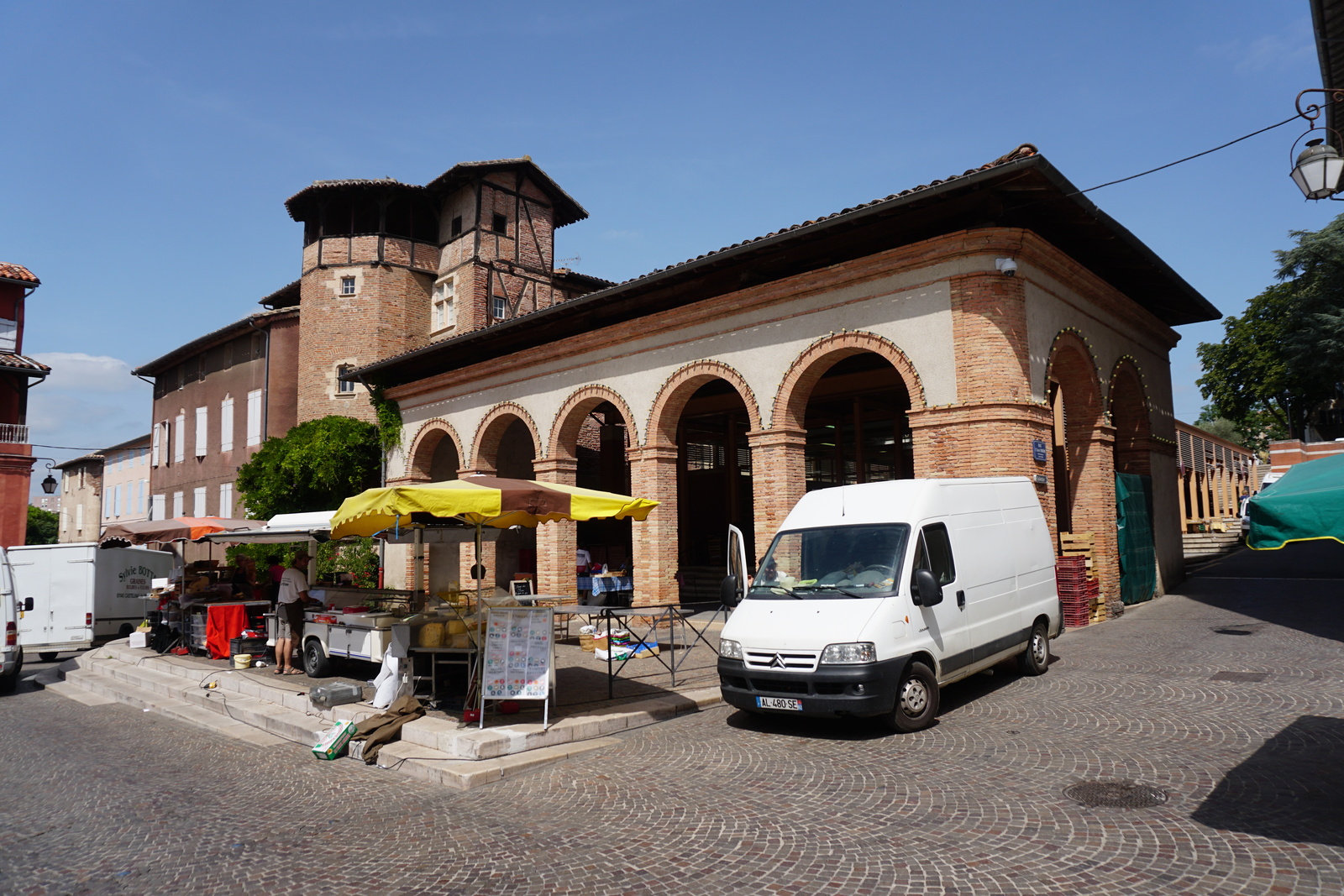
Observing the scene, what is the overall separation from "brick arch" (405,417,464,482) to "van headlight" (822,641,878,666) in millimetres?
15603

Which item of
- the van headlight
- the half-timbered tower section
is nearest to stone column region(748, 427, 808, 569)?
the half-timbered tower section

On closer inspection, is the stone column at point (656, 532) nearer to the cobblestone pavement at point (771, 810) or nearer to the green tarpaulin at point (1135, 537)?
the cobblestone pavement at point (771, 810)

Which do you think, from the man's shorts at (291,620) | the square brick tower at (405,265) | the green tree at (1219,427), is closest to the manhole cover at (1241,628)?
the man's shorts at (291,620)

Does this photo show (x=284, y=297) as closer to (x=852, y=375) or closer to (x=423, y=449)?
(x=423, y=449)

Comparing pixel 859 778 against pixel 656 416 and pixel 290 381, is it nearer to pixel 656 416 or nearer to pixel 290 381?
pixel 656 416

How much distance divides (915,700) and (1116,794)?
2.01 meters

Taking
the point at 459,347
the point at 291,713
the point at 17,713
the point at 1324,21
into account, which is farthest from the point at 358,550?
the point at 1324,21

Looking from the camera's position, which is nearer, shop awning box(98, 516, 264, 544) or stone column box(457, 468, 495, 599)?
shop awning box(98, 516, 264, 544)

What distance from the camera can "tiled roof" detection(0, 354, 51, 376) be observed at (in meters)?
29.4

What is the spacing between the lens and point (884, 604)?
23.0 feet

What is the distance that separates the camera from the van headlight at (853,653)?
670 centimetres

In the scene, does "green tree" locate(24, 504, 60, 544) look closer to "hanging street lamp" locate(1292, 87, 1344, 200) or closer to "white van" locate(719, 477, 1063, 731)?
"white van" locate(719, 477, 1063, 731)

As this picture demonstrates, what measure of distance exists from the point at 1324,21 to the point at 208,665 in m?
16.6

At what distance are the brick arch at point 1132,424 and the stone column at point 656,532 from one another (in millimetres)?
8855
